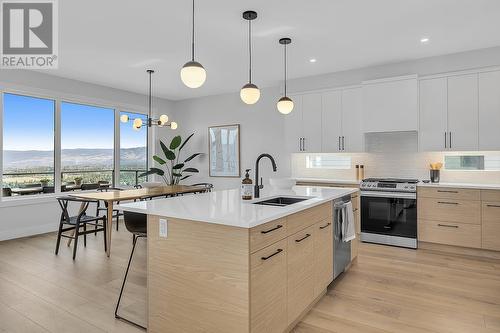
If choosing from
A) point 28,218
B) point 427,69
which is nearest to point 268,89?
point 427,69

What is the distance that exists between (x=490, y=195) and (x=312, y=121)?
275 centimetres

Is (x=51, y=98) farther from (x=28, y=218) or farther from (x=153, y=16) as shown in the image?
(x=153, y=16)

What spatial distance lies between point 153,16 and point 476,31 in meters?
3.75

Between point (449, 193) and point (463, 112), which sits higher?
point (463, 112)

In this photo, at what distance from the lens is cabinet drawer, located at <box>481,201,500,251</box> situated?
384 cm

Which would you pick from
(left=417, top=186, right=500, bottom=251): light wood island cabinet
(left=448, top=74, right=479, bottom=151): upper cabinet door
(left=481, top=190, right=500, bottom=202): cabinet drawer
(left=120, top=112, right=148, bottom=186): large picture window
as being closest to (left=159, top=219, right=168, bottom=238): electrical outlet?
(left=417, top=186, right=500, bottom=251): light wood island cabinet

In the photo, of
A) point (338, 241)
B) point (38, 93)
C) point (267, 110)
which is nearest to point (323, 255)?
point (338, 241)

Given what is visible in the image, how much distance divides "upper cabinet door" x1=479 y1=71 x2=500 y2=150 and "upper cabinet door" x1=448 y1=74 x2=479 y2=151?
0.06 meters

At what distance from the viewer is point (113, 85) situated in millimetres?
6090

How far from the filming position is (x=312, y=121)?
5461mm

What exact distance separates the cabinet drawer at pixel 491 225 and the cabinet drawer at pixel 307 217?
244cm

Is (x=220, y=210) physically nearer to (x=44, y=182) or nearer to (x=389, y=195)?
(x=389, y=195)

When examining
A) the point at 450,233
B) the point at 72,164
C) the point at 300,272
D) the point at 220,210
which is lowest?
the point at 450,233

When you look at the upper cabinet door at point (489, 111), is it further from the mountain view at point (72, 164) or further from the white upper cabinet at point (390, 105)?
the mountain view at point (72, 164)
